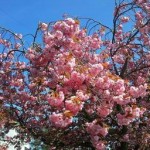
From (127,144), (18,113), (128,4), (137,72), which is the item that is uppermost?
(128,4)

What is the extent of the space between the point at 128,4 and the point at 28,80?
13.4 feet

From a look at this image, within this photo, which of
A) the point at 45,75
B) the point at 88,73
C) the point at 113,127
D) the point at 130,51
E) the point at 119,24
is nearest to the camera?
the point at 88,73

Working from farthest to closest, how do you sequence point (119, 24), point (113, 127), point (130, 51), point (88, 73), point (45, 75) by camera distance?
point (119, 24) → point (130, 51) → point (113, 127) → point (45, 75) → point (88, 73)

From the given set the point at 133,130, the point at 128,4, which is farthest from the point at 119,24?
the point at 133,130

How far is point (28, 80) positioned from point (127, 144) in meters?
3.57

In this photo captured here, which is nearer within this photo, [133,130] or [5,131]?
[133,130]

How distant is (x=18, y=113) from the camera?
12719 mm

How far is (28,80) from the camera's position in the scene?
483 inches

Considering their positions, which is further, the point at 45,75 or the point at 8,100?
the point at 8,100

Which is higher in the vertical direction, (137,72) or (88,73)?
(137,72)

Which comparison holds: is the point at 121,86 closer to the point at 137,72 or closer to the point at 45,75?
the point at 45,75

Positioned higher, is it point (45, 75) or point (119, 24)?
point (119, 24)

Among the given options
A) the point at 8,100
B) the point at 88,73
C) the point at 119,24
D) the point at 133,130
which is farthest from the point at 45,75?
the point at 119,24

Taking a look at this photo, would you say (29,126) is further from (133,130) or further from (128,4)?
(128,4)
